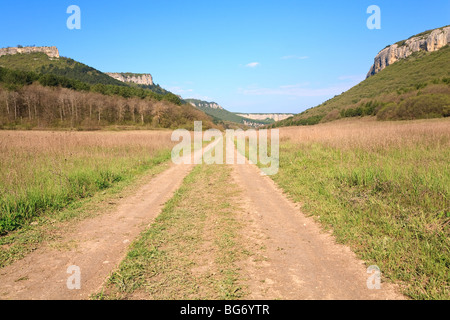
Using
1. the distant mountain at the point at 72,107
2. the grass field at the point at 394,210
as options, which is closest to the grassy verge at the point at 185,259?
the grass field at the point at 394,210

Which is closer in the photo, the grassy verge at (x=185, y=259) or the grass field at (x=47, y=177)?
the grassy verge at (x=185, y=259)

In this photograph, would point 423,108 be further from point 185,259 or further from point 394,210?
point 185,259

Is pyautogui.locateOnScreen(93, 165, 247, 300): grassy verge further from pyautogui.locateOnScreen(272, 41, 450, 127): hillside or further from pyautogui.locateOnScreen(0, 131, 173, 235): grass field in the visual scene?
pyautogui.locateOnScreen(272, 41, 450, 127): hillside

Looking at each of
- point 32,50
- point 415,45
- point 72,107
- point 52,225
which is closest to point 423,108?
point 52,225

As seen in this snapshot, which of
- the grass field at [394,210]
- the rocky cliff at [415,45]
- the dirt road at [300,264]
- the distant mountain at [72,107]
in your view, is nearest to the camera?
the dirt road at [300,264]

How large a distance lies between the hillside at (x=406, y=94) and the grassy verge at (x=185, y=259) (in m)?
37.8

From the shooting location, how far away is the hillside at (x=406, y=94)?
107 ft

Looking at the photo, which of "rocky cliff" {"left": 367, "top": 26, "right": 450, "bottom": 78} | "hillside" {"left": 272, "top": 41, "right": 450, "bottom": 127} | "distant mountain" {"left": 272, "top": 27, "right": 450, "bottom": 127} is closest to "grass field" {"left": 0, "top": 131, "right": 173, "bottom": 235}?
"hillside" {"left": 272, "top": 41, "right": 450, "bottom": 127}

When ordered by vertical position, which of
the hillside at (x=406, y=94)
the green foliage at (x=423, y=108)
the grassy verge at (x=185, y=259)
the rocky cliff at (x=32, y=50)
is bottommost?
the grassy verge at (x=185, y=259)

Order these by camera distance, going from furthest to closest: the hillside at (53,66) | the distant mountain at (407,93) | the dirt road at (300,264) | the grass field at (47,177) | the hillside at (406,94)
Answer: the hillside at (53,66), the distant mountain at (407,93), the hillside at (406,94), the grass field at (47,177), the dirt road at (300,264)

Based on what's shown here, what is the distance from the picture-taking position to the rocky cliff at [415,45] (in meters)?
103

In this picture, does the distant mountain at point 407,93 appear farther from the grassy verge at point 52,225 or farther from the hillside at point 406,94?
the grassy verge at point 52,225

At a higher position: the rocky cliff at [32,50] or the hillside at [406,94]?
the rocky cliff at [32,50]
